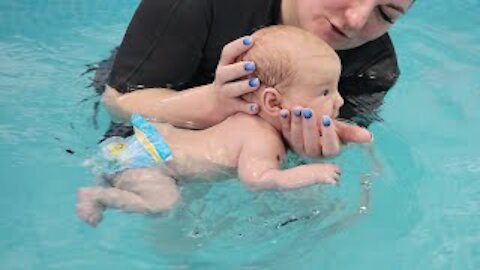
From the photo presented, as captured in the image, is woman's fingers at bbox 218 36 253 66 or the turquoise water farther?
the turquoise water

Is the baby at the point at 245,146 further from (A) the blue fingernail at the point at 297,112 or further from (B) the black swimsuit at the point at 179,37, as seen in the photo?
(B) the black swimsuit at the point at 179,37

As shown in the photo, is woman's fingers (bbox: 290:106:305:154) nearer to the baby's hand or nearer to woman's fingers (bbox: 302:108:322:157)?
woman's fingers (bbox: 302:108:322:157)

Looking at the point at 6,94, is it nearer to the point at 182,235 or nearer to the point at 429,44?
the point at 182,235

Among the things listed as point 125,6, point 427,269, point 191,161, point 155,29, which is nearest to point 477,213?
point 427,269

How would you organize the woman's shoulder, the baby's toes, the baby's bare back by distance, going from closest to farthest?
the baby's toes
the baby's bare back
the woman's shoulder

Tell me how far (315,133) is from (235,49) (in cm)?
30

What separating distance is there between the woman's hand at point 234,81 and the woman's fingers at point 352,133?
23 cm

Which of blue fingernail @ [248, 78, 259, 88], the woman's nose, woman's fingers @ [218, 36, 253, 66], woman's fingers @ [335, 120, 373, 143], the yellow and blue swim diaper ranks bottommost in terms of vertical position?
the yellow and blue swim diaper

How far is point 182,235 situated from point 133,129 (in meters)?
0.35

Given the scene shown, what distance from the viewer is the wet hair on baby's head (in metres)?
1.96

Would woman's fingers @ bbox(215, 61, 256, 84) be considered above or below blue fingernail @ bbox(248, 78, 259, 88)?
above

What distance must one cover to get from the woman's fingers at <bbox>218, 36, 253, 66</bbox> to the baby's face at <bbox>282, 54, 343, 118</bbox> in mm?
144

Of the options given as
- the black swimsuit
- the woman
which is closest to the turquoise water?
the woman

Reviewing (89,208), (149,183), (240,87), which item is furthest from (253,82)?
(89,208)
